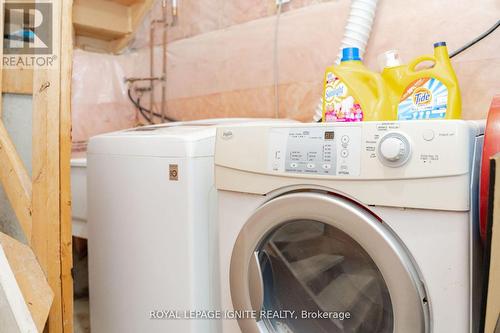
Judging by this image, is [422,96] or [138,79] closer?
[422,96]

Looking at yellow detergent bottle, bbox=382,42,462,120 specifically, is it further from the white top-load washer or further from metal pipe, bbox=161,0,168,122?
metal pipe, bbox=161,0,168,122

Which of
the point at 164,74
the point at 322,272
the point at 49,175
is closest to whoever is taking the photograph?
the point at 322,272

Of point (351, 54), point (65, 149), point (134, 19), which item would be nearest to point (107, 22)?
point (134, 19)

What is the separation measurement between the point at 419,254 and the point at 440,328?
151 mm

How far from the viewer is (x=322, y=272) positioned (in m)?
0.97

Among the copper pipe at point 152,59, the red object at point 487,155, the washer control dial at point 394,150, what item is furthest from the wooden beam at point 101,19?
the red object at point 487,155

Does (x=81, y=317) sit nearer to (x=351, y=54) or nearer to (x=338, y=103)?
(x=338, y=103)

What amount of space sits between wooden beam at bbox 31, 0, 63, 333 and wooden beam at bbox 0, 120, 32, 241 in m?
0.02

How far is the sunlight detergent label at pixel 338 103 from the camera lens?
1125 millimetres

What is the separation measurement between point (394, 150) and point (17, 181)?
3.58 feet

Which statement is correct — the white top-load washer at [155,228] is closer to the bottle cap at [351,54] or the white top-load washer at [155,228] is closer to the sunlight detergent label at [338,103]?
the sunlight detergent label at [338,103]

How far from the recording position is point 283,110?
6.17 ft

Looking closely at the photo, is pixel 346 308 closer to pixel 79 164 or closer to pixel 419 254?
pixel 419 254

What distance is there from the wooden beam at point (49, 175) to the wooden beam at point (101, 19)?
1.37m
